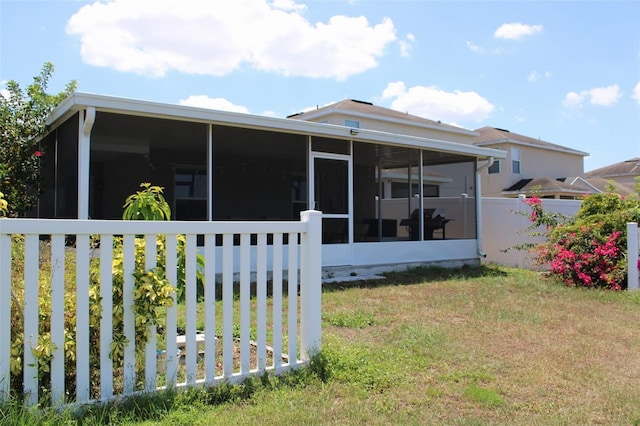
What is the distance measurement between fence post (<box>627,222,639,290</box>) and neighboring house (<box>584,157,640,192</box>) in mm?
25688

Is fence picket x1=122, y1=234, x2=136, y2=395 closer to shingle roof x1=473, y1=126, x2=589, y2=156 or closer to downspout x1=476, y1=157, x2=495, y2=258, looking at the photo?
downspout x1=476, y1=157, x2=495, y2=258

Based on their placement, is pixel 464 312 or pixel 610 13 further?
pixel 610 13

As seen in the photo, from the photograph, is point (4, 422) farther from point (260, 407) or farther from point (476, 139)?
point (476, 139)

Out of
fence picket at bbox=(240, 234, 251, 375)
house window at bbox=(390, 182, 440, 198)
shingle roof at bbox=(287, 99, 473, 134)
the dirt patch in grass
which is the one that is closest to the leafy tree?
the dirt patch in grass

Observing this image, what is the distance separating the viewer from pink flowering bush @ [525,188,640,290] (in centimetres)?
812

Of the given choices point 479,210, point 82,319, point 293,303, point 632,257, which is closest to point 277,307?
point 293,303

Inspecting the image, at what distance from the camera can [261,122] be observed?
768 centimetres

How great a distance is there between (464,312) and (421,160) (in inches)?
198

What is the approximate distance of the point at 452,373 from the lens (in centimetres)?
360

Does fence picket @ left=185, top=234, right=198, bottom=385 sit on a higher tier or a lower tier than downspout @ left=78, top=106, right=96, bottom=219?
lower

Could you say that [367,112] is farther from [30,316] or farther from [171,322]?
[30,316]

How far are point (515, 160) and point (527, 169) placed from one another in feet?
3.74

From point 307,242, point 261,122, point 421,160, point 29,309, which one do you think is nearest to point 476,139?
point 421,160

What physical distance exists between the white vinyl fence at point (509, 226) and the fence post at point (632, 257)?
279 centimetres
